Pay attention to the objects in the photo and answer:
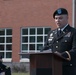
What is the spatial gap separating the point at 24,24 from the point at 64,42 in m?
23.8

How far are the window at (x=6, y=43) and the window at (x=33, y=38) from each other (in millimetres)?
972

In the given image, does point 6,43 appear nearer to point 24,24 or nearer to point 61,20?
point 24,24

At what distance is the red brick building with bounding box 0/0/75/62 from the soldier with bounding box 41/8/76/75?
2309cm

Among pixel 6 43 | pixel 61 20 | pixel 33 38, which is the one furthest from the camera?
pixel 6 43

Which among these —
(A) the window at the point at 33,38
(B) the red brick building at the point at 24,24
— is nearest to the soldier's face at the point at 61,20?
(B) the red brick building at the point at 24,24

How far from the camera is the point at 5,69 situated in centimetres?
1225

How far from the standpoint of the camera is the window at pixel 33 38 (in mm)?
28500

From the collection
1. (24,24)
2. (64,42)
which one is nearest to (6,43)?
(24,24)

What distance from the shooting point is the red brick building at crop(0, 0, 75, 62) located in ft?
93.5

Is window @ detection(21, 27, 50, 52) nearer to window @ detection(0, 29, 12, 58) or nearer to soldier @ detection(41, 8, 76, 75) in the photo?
window @ detection(0, 29, 12, 58)

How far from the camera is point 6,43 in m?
29.2

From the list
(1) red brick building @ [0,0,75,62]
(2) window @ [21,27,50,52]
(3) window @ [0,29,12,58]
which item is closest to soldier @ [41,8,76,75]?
(1) red brick building @ [0,0,75,62]

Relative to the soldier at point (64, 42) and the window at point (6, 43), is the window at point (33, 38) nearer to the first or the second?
the window at point (6, 43)

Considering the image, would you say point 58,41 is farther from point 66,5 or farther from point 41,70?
point 66,5
